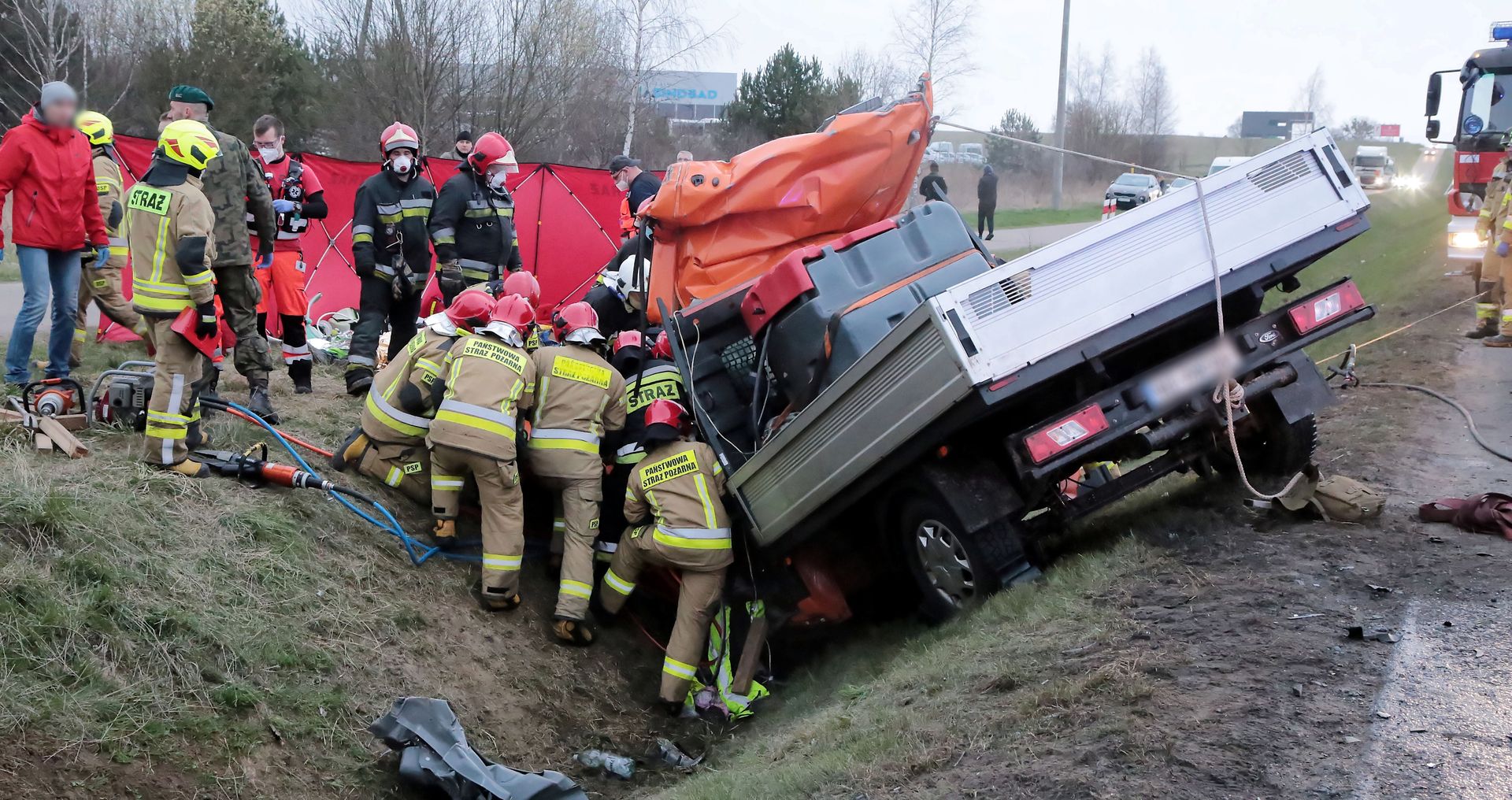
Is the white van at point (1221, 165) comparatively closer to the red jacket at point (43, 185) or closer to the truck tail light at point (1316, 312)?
the truck tail light at point (1316, 312)

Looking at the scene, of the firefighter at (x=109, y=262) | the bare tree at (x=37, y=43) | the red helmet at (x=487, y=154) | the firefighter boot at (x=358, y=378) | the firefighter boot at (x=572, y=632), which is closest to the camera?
the firefighter boot at (x=572, y=632)

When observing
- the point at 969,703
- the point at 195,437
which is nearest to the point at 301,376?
the point at 195,437

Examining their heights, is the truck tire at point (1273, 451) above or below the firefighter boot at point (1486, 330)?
below

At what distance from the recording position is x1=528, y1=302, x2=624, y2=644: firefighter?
6363 mm

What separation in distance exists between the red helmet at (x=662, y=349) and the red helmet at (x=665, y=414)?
0.65 m

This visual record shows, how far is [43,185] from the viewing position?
686 centimetres

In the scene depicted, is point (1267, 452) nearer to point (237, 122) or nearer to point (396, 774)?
point (396, 774)

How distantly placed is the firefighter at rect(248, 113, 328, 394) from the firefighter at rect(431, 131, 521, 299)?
0.93m

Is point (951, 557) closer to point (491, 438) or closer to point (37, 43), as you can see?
point (491, 438)

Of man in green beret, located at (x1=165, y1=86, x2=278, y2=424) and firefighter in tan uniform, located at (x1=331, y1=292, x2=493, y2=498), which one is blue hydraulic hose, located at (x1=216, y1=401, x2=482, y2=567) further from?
man in green beret, located at (x1=165, y1=86, x2=278, y2=424)

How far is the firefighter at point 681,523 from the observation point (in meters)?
6.09

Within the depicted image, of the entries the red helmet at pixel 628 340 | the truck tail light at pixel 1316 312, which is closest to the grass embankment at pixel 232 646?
the red helmet at pixel 628 340

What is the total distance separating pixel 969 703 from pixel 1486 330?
9.30 metres

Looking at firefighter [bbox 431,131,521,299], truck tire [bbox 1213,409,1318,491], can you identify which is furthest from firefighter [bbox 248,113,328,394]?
truck tire [bbox 1213,409,1318,491]
